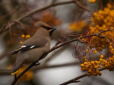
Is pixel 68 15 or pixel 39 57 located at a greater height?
pixel 68 15

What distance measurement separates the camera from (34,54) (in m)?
3.61

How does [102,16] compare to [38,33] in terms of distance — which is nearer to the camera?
[102,16]

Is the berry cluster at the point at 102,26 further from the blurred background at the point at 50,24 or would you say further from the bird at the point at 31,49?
the bird at the point at 31,49

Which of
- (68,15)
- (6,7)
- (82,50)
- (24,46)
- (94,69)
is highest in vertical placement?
(68,15)

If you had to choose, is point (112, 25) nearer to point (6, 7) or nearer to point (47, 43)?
point (47, 43)

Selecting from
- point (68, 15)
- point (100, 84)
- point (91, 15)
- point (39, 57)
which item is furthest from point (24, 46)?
point (68, 15)

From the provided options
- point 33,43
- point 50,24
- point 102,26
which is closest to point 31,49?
point 33,43

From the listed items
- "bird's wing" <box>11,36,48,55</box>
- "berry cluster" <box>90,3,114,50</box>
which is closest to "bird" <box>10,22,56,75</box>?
"bird's wing" <box>11,36,48,55</box>

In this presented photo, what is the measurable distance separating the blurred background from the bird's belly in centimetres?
24

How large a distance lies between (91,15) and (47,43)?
77cm

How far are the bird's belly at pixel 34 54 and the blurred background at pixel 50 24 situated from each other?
0.79 feet

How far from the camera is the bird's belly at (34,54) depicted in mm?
3553

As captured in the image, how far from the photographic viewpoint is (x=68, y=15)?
7895mm

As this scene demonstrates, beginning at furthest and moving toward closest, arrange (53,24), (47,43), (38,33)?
(53,24)
(38,33)
(47,43)
